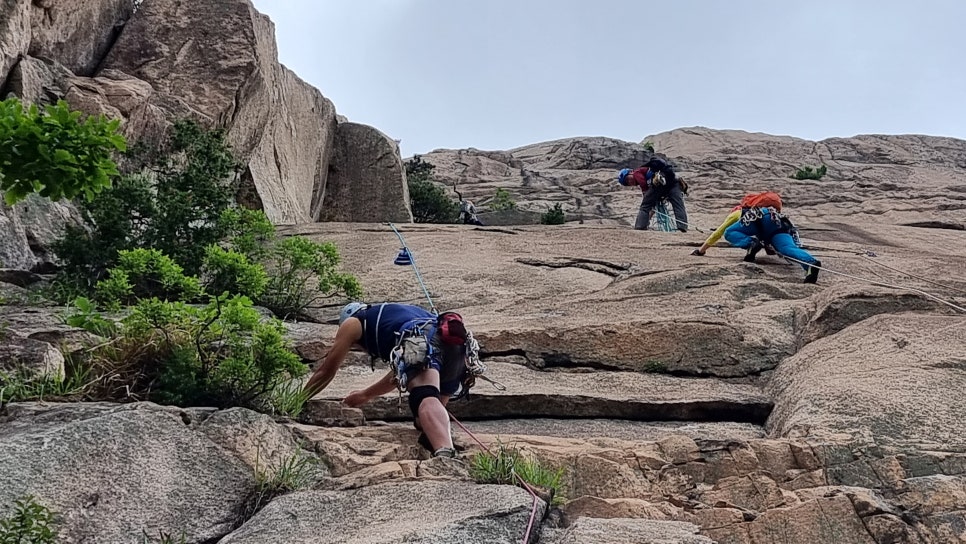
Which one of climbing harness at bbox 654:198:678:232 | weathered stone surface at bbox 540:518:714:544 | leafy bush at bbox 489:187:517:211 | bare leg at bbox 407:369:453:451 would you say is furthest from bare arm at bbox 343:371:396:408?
leafy bush at bbox 489:187:517:211

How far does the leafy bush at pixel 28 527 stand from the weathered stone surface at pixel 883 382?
157 inches

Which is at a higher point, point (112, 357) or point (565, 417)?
point (112, 357)

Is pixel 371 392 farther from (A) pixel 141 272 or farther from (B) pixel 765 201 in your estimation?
(B) pixel 765 201

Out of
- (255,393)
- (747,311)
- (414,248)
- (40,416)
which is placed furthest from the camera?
(414,248)

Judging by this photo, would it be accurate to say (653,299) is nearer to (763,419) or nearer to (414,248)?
(763,419)

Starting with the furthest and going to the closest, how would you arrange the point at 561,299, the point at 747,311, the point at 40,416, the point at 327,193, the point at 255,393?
the point at 327,193 < the point at 561,299 < the point at 747,311 < the point at 255,393 < the point at 40,416

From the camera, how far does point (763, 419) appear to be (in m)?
6.01

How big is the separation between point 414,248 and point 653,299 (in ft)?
13.2

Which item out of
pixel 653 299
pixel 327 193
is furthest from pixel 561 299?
pixel 327 193

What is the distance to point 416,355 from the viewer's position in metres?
5.09

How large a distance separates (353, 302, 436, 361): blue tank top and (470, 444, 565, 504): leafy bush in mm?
1249

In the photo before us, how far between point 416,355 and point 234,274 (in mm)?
3509

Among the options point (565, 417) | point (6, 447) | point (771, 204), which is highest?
point (771, 204)

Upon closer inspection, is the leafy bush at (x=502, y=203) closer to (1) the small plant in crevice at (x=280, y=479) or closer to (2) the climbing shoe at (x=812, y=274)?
(2) the climbing shoe at (x=812, y=274)
